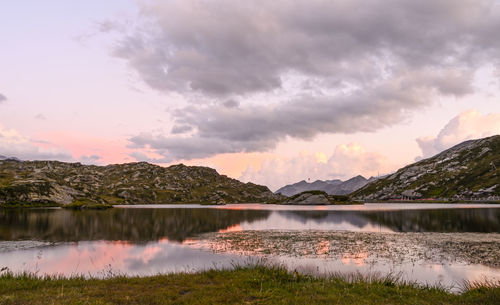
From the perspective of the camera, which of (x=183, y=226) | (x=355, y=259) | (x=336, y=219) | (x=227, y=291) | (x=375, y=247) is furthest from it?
(x=336, y=219)

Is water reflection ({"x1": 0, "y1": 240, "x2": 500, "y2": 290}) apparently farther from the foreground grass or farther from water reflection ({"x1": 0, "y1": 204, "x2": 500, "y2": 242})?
water reflection ({"x1": 0, "y1": 204, "x2": 500, "y2": 242})

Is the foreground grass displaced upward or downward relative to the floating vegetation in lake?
upward

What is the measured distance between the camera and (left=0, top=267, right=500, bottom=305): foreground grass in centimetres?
1750

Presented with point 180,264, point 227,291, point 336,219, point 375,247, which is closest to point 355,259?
point 375,247

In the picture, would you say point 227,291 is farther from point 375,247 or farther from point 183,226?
point 183,226

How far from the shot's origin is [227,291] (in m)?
19.3

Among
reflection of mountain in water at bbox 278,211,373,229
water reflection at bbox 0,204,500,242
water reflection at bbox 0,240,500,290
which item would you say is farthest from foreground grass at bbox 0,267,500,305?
reflection of mountain in water at bbox 278,211,373,229

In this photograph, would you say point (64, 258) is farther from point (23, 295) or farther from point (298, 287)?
point (298, 287)

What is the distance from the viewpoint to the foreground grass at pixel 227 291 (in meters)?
17.5

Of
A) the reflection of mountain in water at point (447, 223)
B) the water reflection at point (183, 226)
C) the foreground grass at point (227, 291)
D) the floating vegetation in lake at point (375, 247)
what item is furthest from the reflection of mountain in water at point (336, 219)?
the foreground grass at point (227, 291)

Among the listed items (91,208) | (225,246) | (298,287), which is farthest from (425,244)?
(91,208)

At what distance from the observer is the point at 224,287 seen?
20.1 m

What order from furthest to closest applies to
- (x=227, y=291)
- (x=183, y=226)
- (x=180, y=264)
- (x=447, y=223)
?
(x=183, y=226), (x=447, y=223), (x=180, y=264), (x=227, y=291)

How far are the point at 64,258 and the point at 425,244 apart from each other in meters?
50.4
